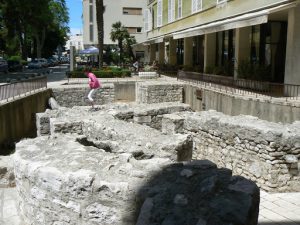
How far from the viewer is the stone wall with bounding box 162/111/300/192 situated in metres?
8.15

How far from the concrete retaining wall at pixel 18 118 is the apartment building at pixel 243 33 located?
10167 mm

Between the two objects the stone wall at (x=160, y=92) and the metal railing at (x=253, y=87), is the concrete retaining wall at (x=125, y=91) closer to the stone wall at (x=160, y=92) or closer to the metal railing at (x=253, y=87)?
the stone wall at (x=160, y=92)

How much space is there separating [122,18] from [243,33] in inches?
1580

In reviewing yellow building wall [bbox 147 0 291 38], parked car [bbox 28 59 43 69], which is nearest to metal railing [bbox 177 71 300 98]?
yellow building wall [bbox 147 0 291 38]

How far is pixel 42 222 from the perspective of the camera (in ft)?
18.2

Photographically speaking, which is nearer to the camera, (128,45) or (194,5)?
(194,5)

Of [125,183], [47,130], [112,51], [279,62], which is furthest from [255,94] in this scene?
[112,51]

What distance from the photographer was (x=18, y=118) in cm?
1480

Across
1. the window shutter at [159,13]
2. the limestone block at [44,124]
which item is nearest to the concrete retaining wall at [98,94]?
the limestone block at [44,124]

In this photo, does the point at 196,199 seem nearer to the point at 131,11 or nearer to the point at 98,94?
the point at 98,94

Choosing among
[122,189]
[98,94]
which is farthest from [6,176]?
[98,94]

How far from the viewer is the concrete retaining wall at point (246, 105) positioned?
12.0 m

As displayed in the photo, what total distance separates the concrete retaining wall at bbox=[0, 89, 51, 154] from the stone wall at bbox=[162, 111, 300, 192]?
714 cm

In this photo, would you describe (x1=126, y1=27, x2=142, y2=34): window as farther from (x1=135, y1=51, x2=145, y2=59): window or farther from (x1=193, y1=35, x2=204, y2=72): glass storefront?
(x1=193, y1=35, x2=204, y2=72): glass storefront
